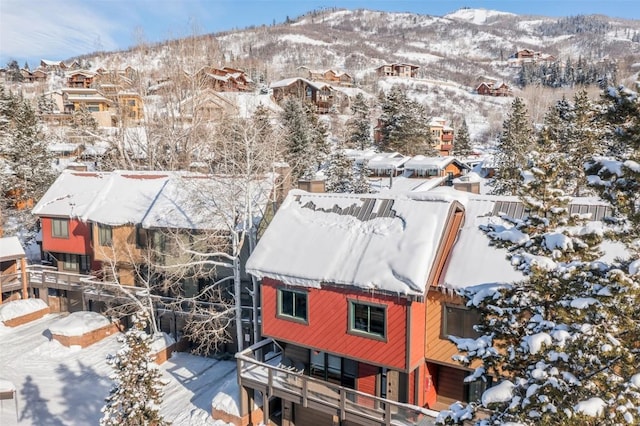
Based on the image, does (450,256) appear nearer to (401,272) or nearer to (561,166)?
(401,272)

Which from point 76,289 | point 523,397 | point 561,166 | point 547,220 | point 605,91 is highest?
point 605,91

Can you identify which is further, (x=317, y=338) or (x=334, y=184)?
(x=334, y=184)

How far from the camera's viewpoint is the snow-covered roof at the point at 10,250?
30.2 m

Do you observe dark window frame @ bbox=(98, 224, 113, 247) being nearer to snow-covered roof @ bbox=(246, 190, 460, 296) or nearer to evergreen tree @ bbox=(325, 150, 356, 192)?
snow-covered roof @ bbox=(246, 190, 460, 296)

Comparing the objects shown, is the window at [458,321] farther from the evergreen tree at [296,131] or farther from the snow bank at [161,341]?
the evergreen tree at [296,131]

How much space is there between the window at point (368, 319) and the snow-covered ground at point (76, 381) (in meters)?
7.29

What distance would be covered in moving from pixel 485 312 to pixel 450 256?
638 centimetres

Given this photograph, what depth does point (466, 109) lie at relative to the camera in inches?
5039

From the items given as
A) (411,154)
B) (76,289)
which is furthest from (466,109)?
(76,289)

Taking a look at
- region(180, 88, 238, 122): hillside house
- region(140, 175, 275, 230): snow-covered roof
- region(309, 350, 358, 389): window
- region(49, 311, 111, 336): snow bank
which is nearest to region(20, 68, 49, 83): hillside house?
region(180, 88, 238, 122): hillside house

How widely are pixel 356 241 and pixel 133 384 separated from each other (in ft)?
29.6

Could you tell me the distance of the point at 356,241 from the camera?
16969 mm

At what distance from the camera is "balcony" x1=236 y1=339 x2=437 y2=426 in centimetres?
1487

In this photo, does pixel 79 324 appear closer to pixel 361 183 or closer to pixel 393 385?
pixel 393 385
